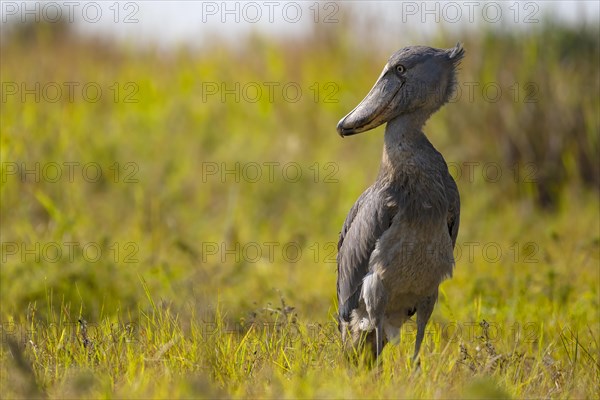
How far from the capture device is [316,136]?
10.2m

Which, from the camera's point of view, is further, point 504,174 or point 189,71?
point 189,71

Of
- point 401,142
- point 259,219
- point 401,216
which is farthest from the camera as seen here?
point 259,219

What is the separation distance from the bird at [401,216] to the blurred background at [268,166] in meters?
1.25

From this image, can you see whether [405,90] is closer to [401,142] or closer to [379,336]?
[401,142]

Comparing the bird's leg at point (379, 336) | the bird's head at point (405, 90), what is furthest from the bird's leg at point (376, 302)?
the bird's head at point (405, 90)

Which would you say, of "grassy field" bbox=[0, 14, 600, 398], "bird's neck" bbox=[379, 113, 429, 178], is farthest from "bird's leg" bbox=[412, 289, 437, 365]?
"bird's neck" bbox=[379, 113, 429, 178]

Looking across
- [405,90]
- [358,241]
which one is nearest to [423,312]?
[358,241]

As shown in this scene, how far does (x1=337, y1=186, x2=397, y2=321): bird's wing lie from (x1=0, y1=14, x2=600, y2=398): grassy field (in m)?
0.23

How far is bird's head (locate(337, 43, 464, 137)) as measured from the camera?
4.40 m

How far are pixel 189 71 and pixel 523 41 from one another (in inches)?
150

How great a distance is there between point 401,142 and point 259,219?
4.06m

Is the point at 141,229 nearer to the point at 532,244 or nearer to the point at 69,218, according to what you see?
the point at 69,218

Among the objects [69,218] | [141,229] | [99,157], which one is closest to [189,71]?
[99,157]

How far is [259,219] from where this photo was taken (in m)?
8.33
